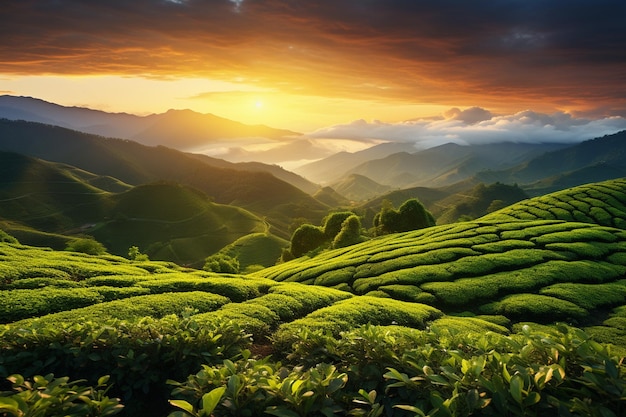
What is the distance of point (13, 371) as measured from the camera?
848 cm

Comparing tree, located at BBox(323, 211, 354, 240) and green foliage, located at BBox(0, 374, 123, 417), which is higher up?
green foliage, located at BBox(0, 374, 123, 417)

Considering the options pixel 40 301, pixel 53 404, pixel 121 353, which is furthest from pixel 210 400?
pixel 40 301

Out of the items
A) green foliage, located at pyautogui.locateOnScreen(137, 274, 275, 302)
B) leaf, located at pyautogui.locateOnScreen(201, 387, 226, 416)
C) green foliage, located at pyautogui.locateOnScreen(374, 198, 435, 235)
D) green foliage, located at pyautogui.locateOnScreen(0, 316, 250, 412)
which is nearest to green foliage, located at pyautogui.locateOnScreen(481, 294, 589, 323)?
green foliage, located at pyautogui.locateOnScreen(137, 274, 275, 302)

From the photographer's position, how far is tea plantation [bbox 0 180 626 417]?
18.4 ft

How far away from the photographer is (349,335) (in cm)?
832

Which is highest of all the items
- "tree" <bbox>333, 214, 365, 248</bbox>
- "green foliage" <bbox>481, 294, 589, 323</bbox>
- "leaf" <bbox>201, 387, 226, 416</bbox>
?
"leaf" <bbox>201, 387, 226, 416</bbox>

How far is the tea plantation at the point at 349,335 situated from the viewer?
18.4 ft

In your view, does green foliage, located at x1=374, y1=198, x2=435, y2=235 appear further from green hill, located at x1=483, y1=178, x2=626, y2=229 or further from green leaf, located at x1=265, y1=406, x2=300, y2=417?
green leaf, located at x1=265, y1=406, x2=300, y2=417

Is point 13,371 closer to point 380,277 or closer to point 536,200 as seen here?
point 380,277

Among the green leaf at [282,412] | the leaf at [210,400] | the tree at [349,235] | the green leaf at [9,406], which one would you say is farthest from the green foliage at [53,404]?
the tree at [349,235]

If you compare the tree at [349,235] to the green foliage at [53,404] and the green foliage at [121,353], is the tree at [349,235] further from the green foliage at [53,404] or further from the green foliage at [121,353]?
the green foliage at [53,404]

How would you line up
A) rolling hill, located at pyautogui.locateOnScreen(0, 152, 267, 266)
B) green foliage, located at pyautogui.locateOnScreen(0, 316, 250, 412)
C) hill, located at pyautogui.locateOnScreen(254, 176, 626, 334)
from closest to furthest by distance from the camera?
green foliage, located at pyautogui.locateOnScreen(0, 316, 250, 412) < hill, located at pyautogui.locateOnScreen(254, 176, 626, 334) < rolling hill, located at pyautogui.locateOnScreen(0, 152, 267, 266)

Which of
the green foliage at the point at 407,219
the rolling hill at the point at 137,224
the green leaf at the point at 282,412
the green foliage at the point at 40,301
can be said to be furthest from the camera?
the rolling hill at the point at 137,224

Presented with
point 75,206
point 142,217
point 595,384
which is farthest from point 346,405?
point 75,206
